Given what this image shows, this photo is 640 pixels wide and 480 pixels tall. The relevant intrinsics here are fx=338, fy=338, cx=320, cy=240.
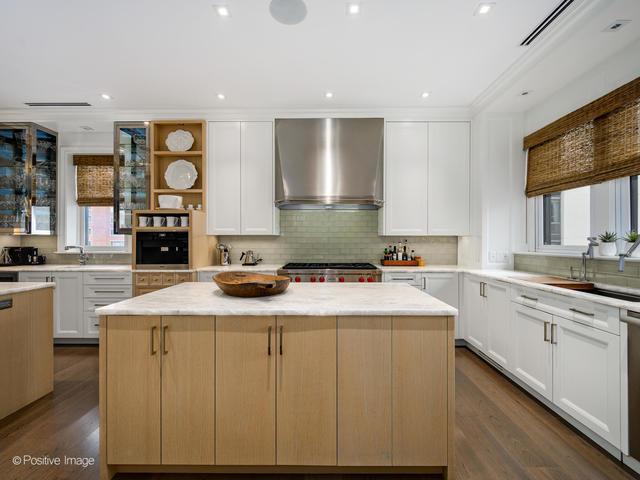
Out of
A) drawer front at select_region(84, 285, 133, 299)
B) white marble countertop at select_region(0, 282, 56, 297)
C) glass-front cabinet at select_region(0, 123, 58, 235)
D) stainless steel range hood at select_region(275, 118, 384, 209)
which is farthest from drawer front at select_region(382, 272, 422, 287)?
glass-front cabinet at select_region(0, 123, 58, 235)

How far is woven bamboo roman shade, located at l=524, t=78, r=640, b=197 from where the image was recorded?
8.02 feet

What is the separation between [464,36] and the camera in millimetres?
2578

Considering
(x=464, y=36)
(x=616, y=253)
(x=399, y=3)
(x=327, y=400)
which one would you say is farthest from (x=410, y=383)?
(x=464, y=36)

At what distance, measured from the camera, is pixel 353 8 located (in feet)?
7.41

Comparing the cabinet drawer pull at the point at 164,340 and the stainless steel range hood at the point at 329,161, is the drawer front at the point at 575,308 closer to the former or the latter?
the stainless steel range hood at the point at 329,161

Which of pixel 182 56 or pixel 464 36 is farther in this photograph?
pixel 182 56

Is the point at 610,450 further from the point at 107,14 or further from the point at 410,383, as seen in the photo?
the point at 107,14

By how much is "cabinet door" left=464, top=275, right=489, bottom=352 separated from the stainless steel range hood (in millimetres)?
1389

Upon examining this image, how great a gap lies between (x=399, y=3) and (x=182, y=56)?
1803 mm

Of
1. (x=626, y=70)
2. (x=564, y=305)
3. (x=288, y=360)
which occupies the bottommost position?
(x=288, y=360)

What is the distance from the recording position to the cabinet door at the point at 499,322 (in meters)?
2.98

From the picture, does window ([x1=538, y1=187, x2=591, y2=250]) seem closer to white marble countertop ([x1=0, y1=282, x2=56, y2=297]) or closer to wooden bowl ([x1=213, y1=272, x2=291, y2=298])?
wooden bowl ([x1=213, y1=272, x2=291, y2=298])

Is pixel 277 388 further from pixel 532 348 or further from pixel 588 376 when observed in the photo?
pixel 532 348

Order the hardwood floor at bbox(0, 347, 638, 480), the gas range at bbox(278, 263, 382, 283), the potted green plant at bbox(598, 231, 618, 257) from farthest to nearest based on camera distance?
the gas range at bbox(278, 263, 382, 283) → the potted green plant at bbox(598, 231, 618, 257) → the hardwood floor at bbox(0, 347, 638, 480)
